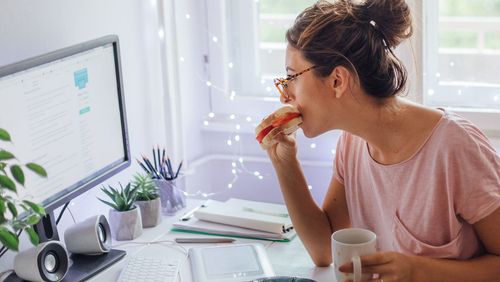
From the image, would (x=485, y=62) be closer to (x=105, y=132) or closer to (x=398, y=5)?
(x=398, y=5)

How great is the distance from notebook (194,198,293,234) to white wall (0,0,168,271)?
305 mm

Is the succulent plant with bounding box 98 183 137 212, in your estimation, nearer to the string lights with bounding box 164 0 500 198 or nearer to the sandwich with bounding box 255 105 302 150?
the sandwich with bounding box 255 105 302 150

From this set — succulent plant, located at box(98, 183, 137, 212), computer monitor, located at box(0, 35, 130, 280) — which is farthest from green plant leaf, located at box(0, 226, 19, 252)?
succulent plant, located at box(98, 183, 137, 212)

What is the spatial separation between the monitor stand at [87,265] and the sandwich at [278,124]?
1.34ft

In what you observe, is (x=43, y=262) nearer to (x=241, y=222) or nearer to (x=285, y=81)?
(x=241, y=222)

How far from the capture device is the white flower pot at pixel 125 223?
1.85m

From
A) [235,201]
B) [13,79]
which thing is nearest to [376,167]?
[235,201]

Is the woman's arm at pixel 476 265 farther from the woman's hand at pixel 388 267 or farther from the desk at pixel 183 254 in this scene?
the desk at pixel 183 254

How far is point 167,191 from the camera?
2023mm

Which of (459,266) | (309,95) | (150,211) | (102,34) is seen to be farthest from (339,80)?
(102,34)

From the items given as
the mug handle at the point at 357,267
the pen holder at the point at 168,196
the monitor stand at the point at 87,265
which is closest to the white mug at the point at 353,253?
the mug handle at the point at 357,267

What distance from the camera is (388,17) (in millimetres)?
1575

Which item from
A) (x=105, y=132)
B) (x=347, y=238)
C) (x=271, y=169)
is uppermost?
(x=105, y=132)

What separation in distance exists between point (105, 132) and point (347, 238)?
25.8 inches
